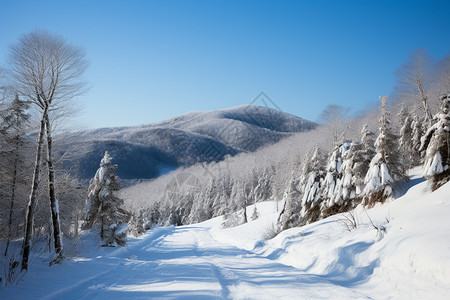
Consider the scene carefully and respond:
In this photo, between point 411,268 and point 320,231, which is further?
point 320,231

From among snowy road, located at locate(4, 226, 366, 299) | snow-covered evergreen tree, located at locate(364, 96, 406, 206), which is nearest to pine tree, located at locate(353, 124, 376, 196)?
snow-covered evergreen tree, located at locate(364, 96, 406, 206)

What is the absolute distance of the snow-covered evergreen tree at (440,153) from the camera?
506 inches

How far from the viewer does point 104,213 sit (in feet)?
70.1

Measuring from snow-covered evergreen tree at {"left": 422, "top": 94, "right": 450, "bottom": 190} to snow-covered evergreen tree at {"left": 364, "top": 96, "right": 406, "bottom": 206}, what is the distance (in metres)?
2.59

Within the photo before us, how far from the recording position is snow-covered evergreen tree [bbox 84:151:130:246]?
20.9m

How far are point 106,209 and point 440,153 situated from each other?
2290cm

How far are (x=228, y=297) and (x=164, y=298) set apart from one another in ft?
4.82

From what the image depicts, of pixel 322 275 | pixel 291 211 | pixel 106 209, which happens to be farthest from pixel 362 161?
pixel 106 209

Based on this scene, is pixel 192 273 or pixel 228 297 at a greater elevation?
pixel 228 297

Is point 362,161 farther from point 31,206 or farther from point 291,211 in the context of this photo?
point 31,206

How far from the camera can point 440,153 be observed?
43.5 feet

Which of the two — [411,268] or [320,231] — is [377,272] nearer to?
[411,268]

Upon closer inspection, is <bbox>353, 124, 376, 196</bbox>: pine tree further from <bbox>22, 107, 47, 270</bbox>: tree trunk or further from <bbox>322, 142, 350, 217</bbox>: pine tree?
<bbox>22, 107, 47, 270</bbox>: tree trunk

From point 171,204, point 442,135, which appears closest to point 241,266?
point 442,135
